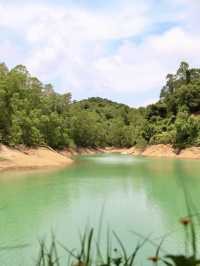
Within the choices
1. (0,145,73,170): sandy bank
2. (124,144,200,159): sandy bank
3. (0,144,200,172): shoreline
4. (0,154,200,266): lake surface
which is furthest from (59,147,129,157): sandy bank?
(0,154,200,266): lake surface

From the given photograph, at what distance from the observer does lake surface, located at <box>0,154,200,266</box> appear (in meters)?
10.7

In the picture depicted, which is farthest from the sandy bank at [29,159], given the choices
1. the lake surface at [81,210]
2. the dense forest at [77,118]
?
the lake surface at [81,210]

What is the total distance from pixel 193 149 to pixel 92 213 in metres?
44.1

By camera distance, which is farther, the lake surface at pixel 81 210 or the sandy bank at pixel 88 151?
the sandy bank at pixel 88 151

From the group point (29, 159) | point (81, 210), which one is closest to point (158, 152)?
point (29, 159)

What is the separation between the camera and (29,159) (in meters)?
37.8

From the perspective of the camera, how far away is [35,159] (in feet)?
129

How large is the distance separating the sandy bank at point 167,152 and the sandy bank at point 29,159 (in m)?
19.1

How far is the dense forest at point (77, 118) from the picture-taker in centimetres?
4350

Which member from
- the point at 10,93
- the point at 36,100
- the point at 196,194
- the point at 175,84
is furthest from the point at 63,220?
the point at 175,84

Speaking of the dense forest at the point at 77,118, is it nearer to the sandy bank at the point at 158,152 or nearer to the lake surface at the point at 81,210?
the sandy bank at the point at 158,152

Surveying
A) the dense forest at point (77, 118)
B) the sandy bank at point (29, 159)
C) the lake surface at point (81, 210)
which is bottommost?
the lake surface at point (81, 210)

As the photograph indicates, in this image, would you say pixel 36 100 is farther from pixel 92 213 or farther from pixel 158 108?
pixel 92 213

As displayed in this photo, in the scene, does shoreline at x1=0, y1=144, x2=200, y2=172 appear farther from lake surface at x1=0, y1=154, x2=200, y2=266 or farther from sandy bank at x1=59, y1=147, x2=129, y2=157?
lake surface at x1=0, y1=154, x2=200, y2=266
